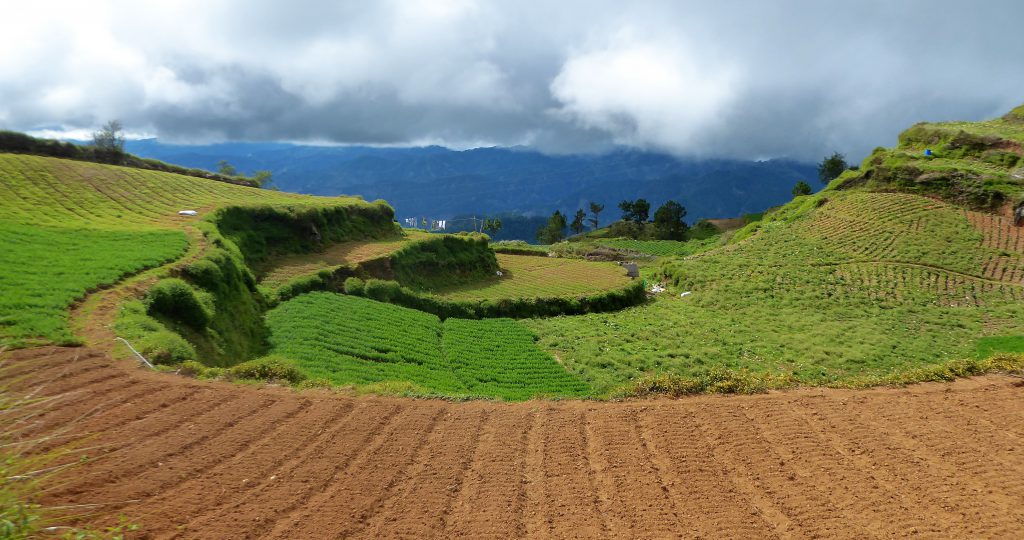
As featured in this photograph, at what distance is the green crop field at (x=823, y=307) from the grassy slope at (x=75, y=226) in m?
21.6

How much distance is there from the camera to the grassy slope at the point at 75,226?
17.3 metres

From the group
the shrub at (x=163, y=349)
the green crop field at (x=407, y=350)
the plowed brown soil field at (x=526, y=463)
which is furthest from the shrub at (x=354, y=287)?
the plowed brown soil field at (x=526, y=463)

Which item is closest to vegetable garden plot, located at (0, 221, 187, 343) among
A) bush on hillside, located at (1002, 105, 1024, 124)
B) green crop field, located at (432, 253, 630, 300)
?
green crop field, located at (432, 253, 630, 300)

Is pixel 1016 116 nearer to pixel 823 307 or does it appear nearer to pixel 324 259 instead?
pixel 823 307

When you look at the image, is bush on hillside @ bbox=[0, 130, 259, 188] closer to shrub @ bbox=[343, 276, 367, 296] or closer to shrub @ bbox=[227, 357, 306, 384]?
shrub @ bbox=[343, 276, 367, 296]

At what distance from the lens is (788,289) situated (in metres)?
41.3

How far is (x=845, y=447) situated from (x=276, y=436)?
13055 mm

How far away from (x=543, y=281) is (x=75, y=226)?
34332 mm

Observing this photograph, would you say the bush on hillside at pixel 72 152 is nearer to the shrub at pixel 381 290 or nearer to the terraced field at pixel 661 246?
the shrub at pixel 381 290

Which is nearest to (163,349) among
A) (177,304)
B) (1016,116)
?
(177,304)

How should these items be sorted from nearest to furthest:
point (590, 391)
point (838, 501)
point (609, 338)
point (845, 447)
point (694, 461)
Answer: point (838, 501) < point (694, 461) < point (845, 447) < point (590, 391) < point (609, 338)

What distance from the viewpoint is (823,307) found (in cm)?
3731

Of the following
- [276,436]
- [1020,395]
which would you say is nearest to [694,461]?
[276,436]

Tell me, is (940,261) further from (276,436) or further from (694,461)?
(276,436)
